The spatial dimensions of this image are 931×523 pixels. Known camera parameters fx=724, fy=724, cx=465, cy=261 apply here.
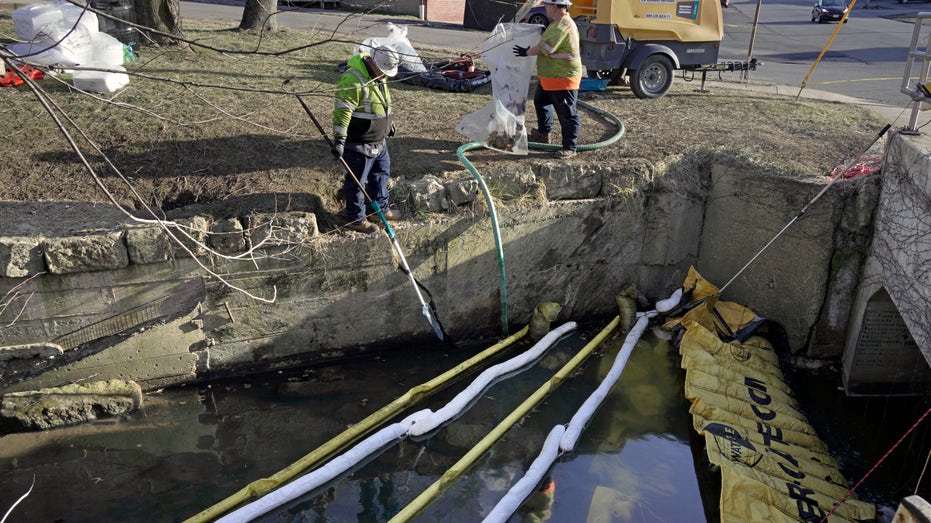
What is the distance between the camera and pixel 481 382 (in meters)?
7.25

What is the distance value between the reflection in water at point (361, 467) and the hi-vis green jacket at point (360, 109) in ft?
8.03

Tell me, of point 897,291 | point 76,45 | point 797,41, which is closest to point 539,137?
point 897,291

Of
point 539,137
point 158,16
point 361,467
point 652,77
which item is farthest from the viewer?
point 652,77

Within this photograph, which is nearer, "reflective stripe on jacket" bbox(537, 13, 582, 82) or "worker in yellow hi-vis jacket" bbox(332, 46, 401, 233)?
"worker in yellow hi-vis jacket" bbox(332, 46, 401, 233)

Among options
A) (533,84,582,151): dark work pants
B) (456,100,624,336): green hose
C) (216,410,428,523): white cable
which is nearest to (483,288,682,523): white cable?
(216,410,428,523): white cable

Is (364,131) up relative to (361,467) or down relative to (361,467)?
up

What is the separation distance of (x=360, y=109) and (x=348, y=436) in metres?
3.06

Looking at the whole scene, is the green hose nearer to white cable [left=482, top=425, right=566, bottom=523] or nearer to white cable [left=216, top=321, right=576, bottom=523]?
white cable [left=216, top=321, right=576, bottom=523]

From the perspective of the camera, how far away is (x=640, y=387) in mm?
7633

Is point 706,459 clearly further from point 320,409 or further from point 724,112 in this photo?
point 724,112

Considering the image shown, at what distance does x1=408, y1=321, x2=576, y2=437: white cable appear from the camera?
6617 mm

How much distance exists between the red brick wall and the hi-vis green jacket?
53.6 ft

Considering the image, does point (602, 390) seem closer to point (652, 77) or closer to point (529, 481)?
point (529, 481)

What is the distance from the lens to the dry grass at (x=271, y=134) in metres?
7.48
